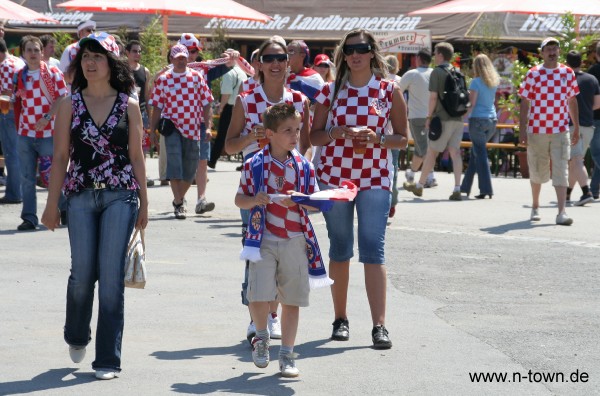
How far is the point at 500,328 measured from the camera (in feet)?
25.0

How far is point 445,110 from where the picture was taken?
1550 centimetres

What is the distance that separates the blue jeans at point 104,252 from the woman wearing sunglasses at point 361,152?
4.83 ft

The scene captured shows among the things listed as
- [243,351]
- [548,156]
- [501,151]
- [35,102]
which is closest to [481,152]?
[548,156]

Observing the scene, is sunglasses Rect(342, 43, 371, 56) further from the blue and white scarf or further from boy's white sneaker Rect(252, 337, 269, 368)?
boy's white sneaker Rect(252, 337, 269, 368)

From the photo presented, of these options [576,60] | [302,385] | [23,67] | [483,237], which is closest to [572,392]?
[302,385]

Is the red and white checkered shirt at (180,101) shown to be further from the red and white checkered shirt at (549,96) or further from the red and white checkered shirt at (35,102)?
the red and white checkered shirt at (549,96)

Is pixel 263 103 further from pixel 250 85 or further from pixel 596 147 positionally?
pixel 596 147

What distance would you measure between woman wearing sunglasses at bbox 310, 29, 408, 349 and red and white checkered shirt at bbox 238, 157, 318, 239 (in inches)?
31.7

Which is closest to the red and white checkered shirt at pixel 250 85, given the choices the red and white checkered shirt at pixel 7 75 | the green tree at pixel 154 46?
the red and white checkered shirt at pixel 7 75

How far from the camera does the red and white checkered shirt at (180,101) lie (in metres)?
13.0

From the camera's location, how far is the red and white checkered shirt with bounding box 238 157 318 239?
6363mm

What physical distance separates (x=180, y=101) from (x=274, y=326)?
6.11m

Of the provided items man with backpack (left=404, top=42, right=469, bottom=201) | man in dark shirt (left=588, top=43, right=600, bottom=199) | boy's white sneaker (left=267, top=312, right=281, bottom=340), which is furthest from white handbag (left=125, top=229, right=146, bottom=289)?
man in dark shirt (left=588, top=43, right=600, bottom=199)

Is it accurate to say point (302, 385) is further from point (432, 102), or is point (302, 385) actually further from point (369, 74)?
point (432, 102)
